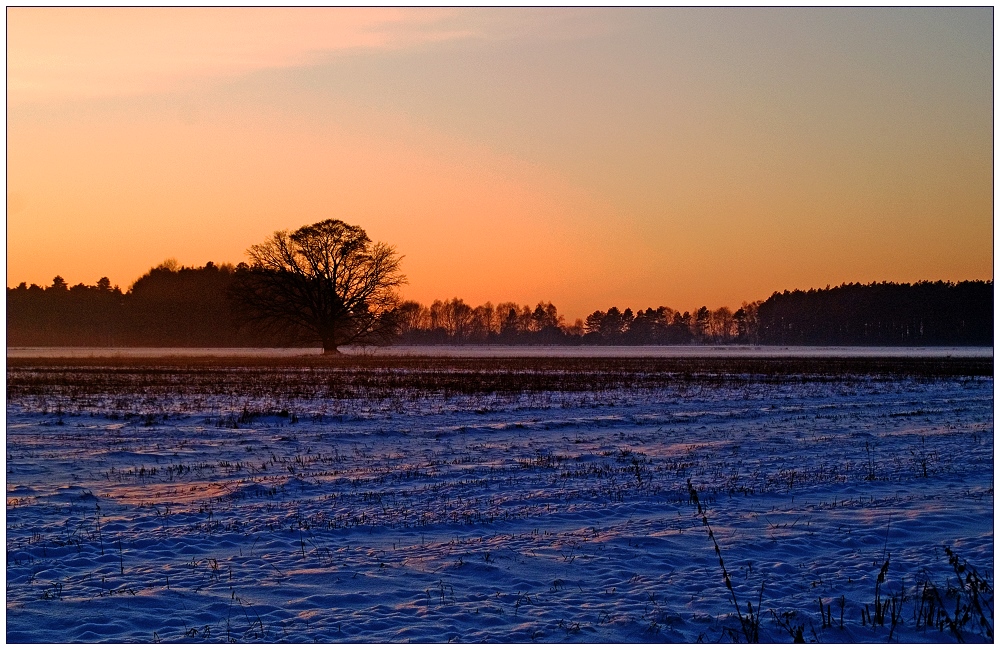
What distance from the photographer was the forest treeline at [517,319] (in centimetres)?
11150

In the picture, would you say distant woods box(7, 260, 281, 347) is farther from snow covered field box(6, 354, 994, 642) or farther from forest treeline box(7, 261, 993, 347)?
snow covered field box(6, 354, 994, 642)

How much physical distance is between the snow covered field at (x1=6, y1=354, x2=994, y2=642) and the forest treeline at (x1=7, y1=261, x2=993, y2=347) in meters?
50.9

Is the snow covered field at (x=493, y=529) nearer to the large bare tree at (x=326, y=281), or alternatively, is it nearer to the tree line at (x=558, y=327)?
the large bare tree at (x=326, y=281)

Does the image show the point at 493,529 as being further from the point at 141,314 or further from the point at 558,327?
the point at 558,327

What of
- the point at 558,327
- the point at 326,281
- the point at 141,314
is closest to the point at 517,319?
the point at 558,327

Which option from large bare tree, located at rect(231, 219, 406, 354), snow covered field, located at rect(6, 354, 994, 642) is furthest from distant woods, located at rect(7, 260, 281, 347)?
snow covered field, located at rect(6, 354, 994, 642)

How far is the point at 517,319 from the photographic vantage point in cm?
19525

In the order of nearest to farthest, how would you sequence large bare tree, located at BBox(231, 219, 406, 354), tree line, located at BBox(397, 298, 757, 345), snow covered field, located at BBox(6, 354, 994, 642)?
1. snow covered field, located at BBox(6, 354, 994, 642)
2. large bare tree, located at BBox(231, 219, 406, 354)
3. tree line, located at BBox(397, 298, 757, 345)

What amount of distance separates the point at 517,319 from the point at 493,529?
7320 inches

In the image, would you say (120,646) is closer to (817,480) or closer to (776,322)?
(817,480)

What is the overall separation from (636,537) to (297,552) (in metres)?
3.57

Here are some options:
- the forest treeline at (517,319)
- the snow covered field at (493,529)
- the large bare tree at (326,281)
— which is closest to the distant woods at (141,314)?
the forest treeline at (517,319)

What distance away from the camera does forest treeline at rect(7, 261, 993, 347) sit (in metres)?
112

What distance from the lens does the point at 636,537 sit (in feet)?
29.7
